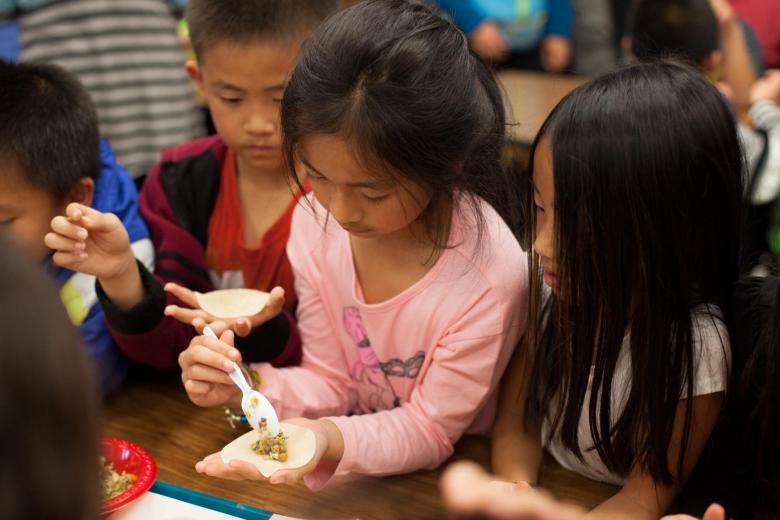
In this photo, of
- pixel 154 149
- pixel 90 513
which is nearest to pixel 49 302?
pixel 90 513

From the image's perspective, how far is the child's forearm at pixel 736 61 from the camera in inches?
106

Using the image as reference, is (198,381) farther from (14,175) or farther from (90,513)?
(90,513)

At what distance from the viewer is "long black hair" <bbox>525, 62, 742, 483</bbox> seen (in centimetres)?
95

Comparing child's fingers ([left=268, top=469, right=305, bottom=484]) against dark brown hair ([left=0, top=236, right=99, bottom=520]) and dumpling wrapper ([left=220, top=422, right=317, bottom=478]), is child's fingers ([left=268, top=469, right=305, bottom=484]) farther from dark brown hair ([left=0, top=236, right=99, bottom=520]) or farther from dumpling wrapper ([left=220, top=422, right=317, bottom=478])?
dark brown hair ([left=0, top=236, right=99, bottom=520])

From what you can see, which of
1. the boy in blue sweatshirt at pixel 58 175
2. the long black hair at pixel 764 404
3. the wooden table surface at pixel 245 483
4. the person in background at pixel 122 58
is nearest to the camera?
the long black hair at pixel 764 404

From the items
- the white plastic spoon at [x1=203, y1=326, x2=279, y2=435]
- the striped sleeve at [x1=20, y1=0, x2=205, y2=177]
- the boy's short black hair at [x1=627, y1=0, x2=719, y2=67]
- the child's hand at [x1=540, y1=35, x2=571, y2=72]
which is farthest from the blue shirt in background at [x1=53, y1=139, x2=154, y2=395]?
the child's hand at [x1=540, y1=35, x2=571, y2=72]

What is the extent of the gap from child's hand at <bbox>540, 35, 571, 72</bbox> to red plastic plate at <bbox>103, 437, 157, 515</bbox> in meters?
2.48

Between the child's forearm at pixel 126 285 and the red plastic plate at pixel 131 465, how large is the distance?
204 mm

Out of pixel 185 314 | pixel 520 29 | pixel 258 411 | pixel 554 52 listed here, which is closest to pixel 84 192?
pixel 185 314

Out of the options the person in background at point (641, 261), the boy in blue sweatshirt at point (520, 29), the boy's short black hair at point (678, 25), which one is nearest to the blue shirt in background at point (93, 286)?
the person in background at point (641, 261)

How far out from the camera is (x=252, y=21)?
1332 mm

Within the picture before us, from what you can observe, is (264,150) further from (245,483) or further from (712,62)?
(712,62)

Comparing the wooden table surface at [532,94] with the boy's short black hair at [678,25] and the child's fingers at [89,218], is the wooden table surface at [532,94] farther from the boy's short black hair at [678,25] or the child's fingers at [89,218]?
the child's fingers at [89,218]

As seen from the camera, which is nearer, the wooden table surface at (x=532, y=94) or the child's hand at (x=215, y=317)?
the child's hand at (x=215, y=317)
